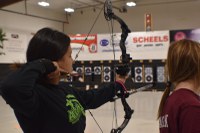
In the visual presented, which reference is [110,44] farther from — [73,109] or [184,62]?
[184,62]

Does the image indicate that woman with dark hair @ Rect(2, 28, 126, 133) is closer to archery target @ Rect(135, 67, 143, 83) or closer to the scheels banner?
the scheels banner

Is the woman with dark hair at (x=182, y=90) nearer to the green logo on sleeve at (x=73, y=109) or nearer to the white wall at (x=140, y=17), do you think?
the green logo on sleeve at (x=73, y=109)

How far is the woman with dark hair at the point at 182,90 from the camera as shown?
Answer: 0.85m

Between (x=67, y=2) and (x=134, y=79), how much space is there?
3.77 meters

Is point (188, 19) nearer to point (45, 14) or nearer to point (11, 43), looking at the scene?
point (45, 14)

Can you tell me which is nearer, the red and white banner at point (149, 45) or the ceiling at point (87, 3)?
the red and white banner at point (149, 45)

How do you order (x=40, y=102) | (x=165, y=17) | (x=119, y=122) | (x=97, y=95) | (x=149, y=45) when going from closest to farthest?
(x=40, y=102)
(x=97, y=95)
(x=119, y=122)
(x=149, y=45)
(x=165, y=17)

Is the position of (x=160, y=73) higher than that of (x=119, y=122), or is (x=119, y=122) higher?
(x=160, y=73)

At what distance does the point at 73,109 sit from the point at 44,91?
139 mm

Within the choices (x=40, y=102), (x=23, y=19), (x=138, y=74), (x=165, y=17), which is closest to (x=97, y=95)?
(x=40, y=102)

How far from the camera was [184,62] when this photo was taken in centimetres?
95

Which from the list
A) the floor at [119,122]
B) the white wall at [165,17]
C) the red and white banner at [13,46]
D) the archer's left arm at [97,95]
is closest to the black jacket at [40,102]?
the archer's left arm at [97,95]

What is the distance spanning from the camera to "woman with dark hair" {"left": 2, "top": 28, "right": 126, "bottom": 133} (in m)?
0.92

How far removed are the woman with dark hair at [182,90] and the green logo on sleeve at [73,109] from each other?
1.04ft
